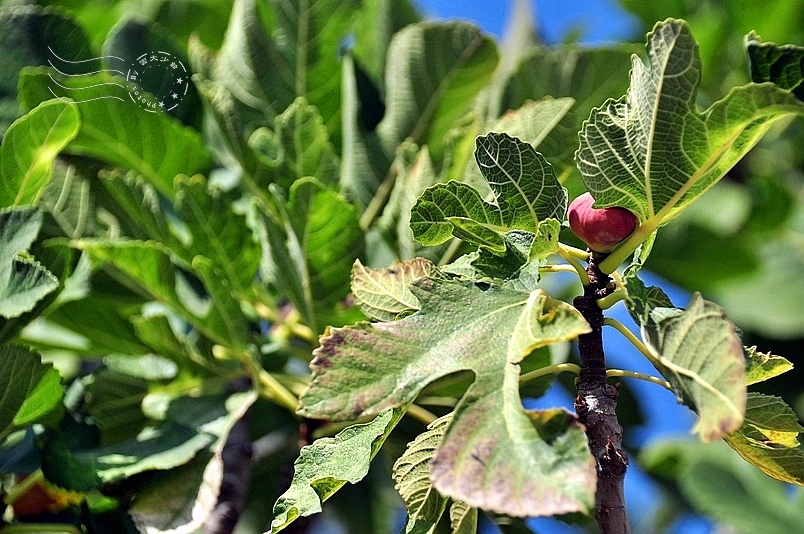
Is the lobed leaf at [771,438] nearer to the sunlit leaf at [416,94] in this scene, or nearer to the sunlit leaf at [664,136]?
the sunlit leaf at [664,136]

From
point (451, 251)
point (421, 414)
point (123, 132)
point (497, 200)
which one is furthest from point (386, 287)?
point (123, 132)

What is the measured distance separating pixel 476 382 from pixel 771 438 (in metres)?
0.26

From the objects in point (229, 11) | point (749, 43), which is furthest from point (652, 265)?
point (749, 43)

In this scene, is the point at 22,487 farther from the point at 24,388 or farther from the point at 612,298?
the point at 612,298

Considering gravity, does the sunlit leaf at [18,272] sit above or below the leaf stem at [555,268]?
below

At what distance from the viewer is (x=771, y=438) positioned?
2.19 feet

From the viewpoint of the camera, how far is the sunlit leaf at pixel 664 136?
615mm

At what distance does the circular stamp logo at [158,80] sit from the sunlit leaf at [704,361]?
2.33 feet

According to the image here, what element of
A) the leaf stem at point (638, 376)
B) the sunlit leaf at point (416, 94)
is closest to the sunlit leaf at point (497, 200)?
the leaf stem at point (638, 376)

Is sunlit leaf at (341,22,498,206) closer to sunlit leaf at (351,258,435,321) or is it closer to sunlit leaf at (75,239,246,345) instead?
sunlit leaf at (75,239,246,345)

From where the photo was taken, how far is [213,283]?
38.2 inches

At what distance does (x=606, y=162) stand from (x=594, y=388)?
0.17 m

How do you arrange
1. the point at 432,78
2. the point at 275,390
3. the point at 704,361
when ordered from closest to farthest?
the point at 704,361 < the point at 275,390 < the point at 432,78

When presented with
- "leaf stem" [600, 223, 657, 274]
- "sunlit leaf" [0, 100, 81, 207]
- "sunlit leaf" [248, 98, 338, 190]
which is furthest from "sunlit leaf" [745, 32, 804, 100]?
"sunlit leaf" [0, 100, 81, 207]
